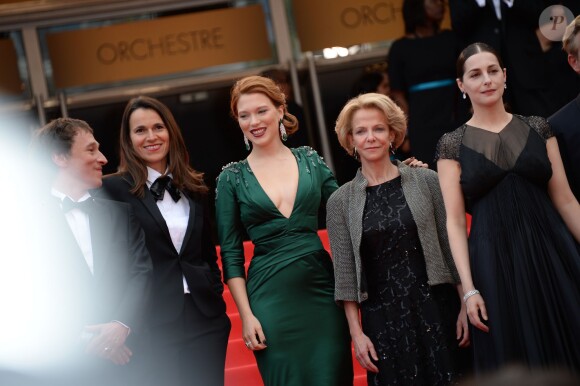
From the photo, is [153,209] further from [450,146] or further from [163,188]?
[450,146]

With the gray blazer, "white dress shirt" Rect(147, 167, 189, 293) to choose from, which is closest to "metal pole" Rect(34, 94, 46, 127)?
"white dress shirt" Rect(147, 167, 189, 293)

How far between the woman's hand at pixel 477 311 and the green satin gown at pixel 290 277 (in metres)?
0.75

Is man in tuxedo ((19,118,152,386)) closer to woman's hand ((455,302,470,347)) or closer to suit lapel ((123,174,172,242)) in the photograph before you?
suit lapel ((123,174,172,242))

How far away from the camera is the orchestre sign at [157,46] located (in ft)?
33.4

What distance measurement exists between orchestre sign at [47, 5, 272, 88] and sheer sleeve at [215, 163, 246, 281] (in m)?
5.67

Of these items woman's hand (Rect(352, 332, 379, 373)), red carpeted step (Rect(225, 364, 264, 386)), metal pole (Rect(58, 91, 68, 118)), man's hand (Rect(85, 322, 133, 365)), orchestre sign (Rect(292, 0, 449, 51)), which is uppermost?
orchestre sign (Rect(292, 0, 449, 51))

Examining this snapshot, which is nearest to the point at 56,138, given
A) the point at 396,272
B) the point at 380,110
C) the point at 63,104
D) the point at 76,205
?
the point at 76,205

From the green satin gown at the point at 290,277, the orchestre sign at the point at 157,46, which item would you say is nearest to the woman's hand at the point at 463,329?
the green satin gown at the point at 290,277

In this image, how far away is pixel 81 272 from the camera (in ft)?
14.0

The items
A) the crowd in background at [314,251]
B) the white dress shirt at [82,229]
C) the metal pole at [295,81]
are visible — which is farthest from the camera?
the metal pole at [295,81]

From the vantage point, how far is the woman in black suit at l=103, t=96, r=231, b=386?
4.57 meters

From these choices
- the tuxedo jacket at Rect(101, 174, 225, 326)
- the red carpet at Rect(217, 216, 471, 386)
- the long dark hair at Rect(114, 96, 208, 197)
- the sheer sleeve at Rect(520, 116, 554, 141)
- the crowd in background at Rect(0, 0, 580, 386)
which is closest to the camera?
the crowd in background at Rect(0, 0, 580, 386)

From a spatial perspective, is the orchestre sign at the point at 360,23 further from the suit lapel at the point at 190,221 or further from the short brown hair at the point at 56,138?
the short brown hair at the point at 56,138

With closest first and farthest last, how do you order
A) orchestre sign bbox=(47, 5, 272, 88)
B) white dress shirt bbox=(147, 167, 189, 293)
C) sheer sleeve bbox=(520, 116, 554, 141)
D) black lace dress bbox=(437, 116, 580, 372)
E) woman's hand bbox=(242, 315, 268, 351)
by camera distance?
black lace dress bbox=(437, 116, 580, 372), sheer sleeve bbox=(520, 116, 554, 141), woman's hand bbox=(242, 315, 268, 351), white dress shirt bbox=(147, 167, 189, 293), orchestre sign bbox=(47, 5, 272, 88)
